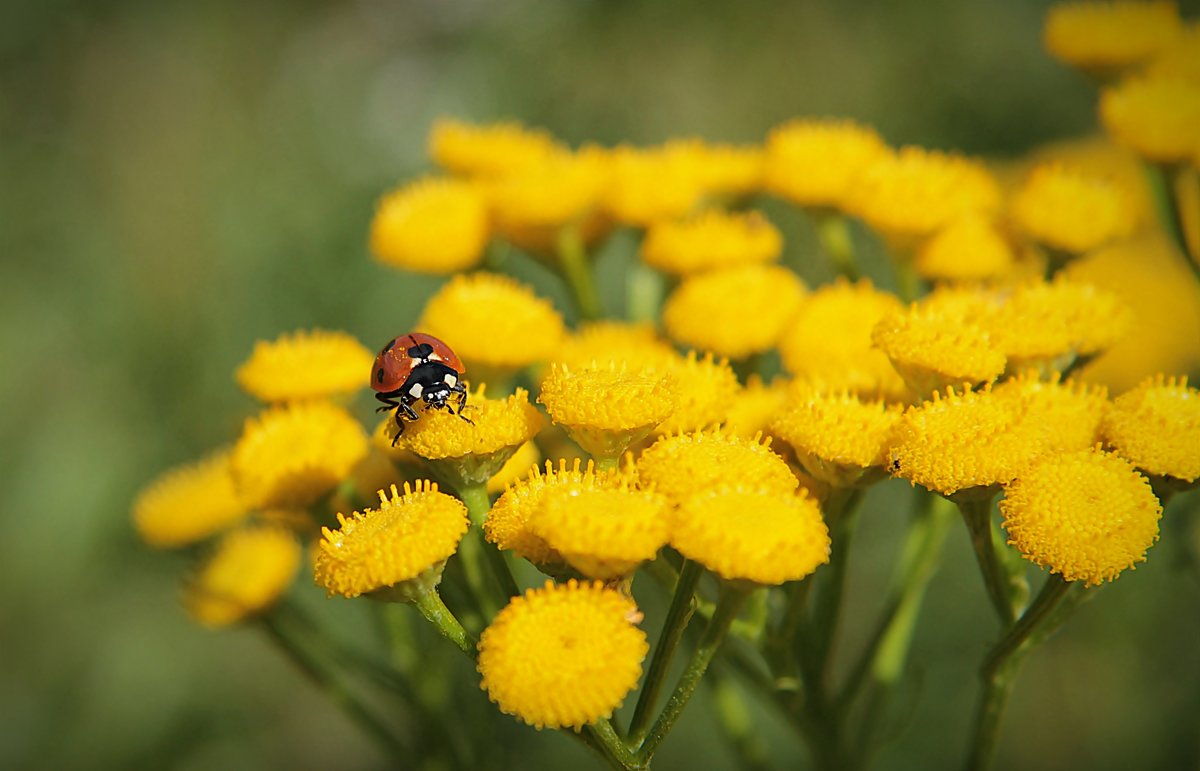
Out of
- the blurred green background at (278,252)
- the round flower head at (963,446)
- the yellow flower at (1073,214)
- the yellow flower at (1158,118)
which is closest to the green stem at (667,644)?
the round flower head at (963,446)

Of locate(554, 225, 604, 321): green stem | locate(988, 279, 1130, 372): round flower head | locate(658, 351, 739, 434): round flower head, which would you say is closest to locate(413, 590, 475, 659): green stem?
locate(658, 351, 739, 434): round flower head

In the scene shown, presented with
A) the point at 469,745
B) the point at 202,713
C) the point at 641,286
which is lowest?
the point at 202,713

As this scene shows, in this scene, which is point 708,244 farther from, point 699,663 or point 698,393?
point 699,663

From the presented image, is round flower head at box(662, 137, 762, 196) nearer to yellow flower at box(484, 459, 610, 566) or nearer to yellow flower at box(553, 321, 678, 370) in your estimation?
yellow flower at box(553, 321, 678, 370)

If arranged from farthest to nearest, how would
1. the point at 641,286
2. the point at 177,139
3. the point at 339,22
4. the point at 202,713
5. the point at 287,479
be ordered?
the point at 339,22 < the point at 177,139 < the point at 202,713 < the point at 641,286 < the point at 287,479

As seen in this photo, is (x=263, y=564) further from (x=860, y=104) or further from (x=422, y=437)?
(x=860, y=104)

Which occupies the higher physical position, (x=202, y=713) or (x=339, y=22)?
(x=339, y=22)

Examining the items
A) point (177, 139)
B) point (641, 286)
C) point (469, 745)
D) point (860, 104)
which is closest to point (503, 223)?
point (641, 286)
